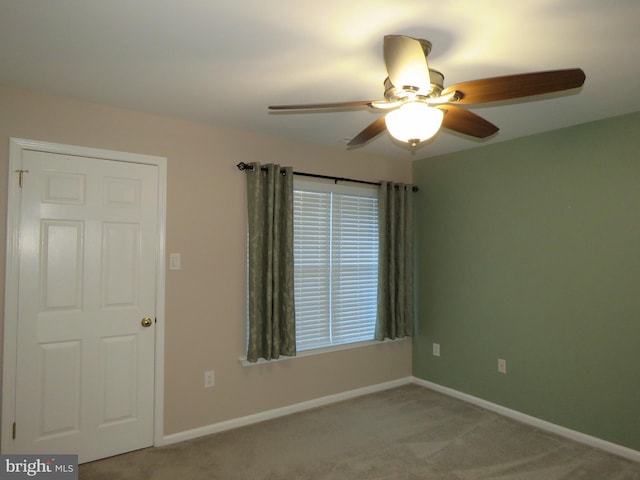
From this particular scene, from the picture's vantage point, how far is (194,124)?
10.4ft

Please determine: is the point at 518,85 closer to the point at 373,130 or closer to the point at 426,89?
the point at 426,89

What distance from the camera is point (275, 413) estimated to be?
3508 millimetres

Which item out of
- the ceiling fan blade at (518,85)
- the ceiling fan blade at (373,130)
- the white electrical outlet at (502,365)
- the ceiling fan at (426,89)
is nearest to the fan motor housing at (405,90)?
the ceiling fan at (426,89)

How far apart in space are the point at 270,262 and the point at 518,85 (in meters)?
2.22

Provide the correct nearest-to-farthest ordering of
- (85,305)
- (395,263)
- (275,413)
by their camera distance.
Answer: (85,305) → (275,413) → (395,263)

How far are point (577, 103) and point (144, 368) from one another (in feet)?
11.4

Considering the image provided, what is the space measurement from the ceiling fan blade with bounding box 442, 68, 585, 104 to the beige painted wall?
2001 millimetres

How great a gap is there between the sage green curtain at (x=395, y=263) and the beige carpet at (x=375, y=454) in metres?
0.89

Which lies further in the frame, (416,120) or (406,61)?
(416,120)

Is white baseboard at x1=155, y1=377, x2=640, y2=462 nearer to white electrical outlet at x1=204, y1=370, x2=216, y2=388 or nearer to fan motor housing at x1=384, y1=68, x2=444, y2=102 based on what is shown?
white electrical outlet at x1=204, y1=370, x2=216, y2=388

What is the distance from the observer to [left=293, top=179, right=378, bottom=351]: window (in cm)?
372

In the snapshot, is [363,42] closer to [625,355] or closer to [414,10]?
[414,10]

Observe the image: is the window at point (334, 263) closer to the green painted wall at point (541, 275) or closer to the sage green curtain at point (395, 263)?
the sage green curtain at point (395, 263)

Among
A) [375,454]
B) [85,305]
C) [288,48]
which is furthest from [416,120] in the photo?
[85,305]
